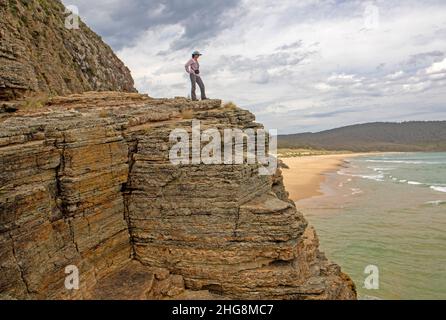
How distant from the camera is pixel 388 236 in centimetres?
2572

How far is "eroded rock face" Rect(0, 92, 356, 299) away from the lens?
365 inches

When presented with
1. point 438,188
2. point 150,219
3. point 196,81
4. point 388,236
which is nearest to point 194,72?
point 196,81

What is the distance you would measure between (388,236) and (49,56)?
2393 centimetres

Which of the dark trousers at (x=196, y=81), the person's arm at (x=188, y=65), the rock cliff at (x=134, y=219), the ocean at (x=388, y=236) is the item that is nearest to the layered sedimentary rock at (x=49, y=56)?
the rock cliff at (x=134, y=219)

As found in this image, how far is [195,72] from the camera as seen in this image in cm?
1577

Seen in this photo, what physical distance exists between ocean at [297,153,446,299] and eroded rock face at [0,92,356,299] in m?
8.97

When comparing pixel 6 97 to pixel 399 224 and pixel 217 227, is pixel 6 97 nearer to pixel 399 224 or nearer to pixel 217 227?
pixel 217 227

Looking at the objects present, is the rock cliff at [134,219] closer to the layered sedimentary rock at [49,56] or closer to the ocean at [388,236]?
the layered sedimentary rock at [49,56]

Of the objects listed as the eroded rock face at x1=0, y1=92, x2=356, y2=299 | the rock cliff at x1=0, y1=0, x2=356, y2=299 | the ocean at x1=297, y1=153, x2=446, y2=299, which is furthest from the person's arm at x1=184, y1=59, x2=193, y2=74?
the ocean at x1=297, y1=153, x2=446, y2=299

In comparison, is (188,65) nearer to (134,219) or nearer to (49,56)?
(134,219)

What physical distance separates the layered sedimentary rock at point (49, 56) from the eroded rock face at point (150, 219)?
13.7 ft

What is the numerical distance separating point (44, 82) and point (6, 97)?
5.53 m

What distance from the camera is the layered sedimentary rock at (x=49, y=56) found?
48.2 feet

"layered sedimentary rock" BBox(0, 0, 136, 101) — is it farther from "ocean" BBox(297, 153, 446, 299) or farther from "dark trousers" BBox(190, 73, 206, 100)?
"ocean" BBox(297, 153, 446, 299)
